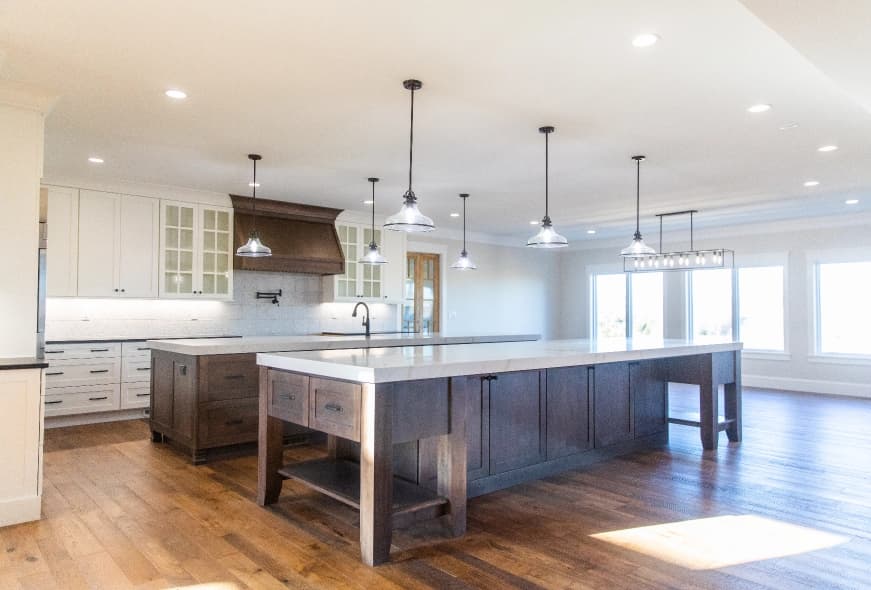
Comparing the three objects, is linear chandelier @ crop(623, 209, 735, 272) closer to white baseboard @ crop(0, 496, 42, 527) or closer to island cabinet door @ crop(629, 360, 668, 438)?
island cabinet door @ crop(629, 360, 668, 438)

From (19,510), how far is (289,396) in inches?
63.2

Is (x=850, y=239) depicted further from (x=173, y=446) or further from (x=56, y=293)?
(x=56, y=293)

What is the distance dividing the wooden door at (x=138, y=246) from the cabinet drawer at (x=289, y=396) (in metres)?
3.83

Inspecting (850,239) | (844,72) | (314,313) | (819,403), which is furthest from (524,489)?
(850,239)

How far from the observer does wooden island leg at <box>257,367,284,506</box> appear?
11.2 feet

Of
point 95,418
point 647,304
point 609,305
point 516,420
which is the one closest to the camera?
point 516,420

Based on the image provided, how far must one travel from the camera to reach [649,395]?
4965 millimetres

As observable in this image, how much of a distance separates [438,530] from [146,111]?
331 centimetres

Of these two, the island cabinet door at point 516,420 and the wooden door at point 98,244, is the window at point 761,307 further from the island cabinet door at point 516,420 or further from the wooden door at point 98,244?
the wooden door at point 98,244

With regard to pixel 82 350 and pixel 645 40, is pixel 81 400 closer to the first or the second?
pixel 82 350

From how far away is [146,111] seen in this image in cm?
403

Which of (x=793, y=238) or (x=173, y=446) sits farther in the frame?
(x=793, y=238)

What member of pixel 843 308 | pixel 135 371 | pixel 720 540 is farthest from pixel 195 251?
pixel 843 308

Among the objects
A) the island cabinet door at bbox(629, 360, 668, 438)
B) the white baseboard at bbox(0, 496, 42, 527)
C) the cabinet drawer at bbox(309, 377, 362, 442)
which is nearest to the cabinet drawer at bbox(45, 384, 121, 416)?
the white baseboard at bbox(0, 496, 42, 527)
